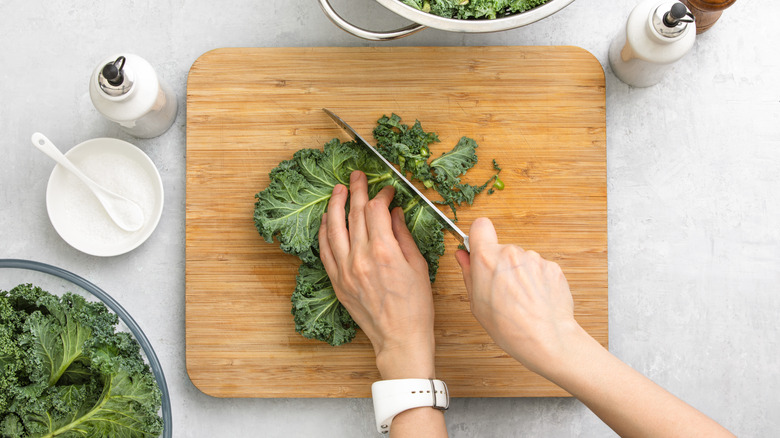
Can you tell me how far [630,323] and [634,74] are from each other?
0.78 metres

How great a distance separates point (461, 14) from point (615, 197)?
2.55 ft

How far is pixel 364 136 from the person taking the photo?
5.92ft

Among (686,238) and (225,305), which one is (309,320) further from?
(686,238)

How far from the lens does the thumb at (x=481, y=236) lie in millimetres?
1532

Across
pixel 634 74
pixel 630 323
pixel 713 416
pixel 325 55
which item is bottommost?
pixel 713 416

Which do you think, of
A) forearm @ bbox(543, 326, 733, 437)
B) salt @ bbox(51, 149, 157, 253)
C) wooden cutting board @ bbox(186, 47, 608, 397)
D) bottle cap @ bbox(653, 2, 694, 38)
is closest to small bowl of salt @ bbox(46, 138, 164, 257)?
salt @ bbox(51, 149, 157, 253)

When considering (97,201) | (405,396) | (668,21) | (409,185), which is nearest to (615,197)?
(668,21)

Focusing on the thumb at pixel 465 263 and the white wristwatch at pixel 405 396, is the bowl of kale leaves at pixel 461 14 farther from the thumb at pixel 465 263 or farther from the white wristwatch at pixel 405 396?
the white wristwatch at pixel 405 396

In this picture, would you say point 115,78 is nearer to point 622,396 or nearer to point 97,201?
point 97,201

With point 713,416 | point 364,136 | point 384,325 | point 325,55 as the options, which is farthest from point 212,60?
point 713,416

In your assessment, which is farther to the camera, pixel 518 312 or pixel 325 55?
pixel 325 55

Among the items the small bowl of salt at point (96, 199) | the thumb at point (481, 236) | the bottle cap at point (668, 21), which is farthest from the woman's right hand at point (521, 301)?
the small bowl of salt at point (96, 199)

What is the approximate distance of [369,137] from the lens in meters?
1.81

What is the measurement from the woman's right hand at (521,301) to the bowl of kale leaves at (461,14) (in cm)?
51
